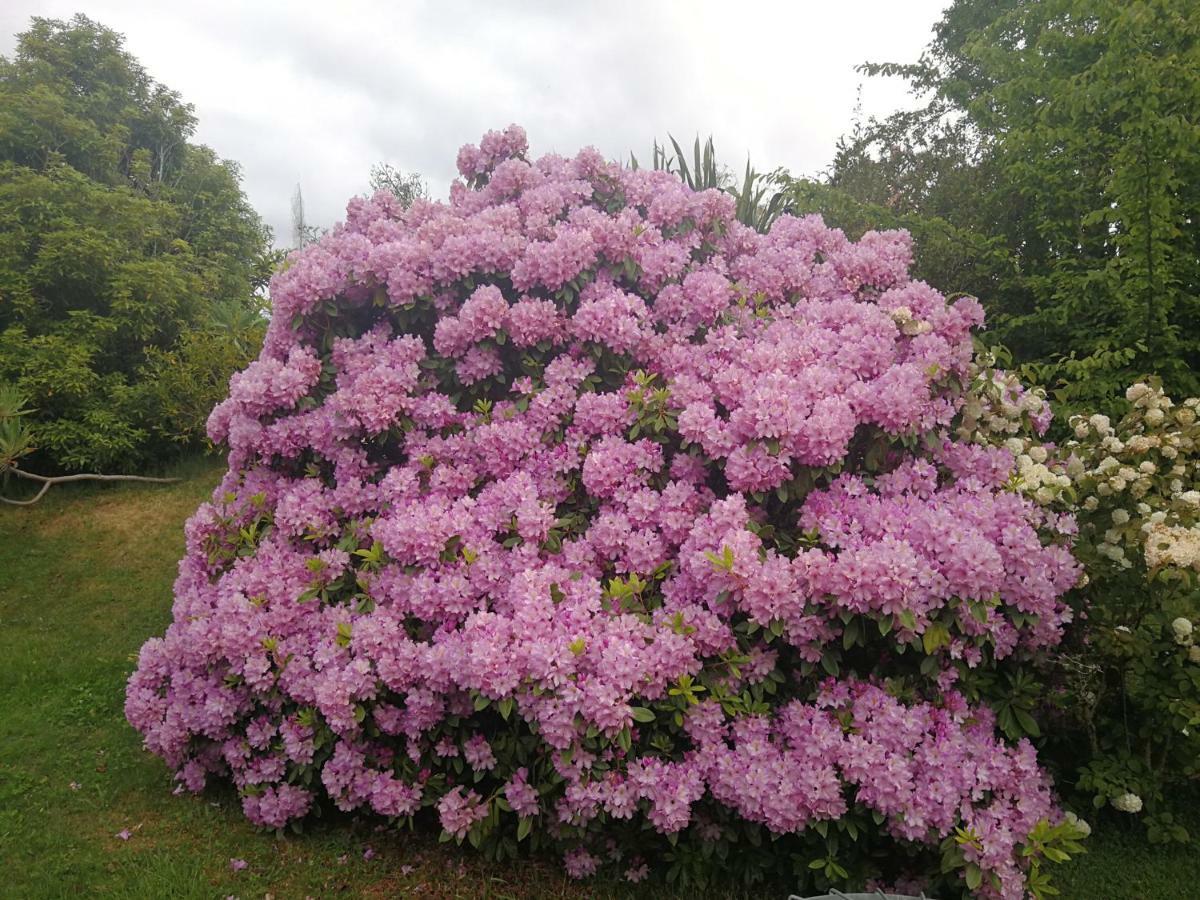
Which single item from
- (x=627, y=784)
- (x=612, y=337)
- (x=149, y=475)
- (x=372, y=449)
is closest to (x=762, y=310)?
(x=612, y=337)

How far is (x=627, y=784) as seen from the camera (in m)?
2.67

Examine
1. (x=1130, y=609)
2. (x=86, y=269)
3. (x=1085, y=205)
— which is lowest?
(x=1130, y=609)

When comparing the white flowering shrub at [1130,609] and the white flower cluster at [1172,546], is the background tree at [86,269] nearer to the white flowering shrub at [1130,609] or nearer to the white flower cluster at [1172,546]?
the white flowering shrub at [1130,609]

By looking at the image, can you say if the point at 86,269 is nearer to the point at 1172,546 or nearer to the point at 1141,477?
the point at 1141,477

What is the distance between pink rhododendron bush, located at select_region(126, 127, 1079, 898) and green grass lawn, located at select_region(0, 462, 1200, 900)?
6.7 inches

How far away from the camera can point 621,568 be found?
3.09 meters

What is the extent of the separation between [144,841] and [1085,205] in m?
7.26

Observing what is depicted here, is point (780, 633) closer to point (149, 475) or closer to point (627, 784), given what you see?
point (627, 784)

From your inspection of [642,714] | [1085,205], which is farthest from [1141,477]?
[1085,205]

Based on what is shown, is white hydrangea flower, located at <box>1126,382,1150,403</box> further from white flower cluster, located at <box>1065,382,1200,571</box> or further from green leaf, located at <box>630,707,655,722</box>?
green leaf, located at <box>630,707,655,722</box>

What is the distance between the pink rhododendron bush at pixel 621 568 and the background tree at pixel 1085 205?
1457 mm

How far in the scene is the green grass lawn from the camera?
3037 millimetres

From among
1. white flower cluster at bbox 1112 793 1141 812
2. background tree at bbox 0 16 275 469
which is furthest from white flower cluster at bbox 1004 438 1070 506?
background tree at bbox 0 16 275 469

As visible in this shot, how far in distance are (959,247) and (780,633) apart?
512cm
